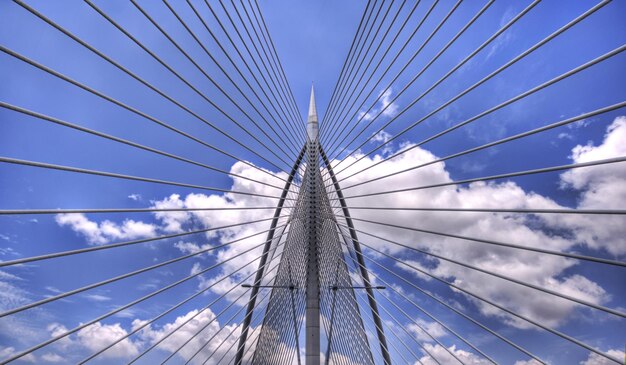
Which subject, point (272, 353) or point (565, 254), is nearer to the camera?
point (565, 254)

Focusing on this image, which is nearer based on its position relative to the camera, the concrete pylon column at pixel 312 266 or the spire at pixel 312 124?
the concrete pylon column at pixel 312 266

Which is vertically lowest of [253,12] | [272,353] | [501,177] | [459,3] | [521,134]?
[272,353]

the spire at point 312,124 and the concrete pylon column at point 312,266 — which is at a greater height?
the spire at point 312,124

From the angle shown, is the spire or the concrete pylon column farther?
the spire

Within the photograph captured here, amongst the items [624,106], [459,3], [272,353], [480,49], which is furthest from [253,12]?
[272,353]

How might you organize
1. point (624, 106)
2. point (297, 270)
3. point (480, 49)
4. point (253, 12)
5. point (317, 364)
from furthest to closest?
point (297, 270), point (317, 364), point (253, 12), point (480, 49), point (624, 106)

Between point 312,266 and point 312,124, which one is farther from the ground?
point 312,124

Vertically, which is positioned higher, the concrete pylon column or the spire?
the spire

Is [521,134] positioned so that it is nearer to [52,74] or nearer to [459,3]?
[459,3]

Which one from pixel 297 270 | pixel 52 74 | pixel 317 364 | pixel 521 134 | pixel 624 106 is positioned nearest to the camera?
pixel 624 106

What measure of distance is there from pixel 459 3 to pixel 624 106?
10.8 ft

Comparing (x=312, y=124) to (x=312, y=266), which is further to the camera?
(x=312, y=124)

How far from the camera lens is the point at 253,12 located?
31.9 ft

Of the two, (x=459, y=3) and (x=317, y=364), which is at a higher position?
(x=459, y=3)
